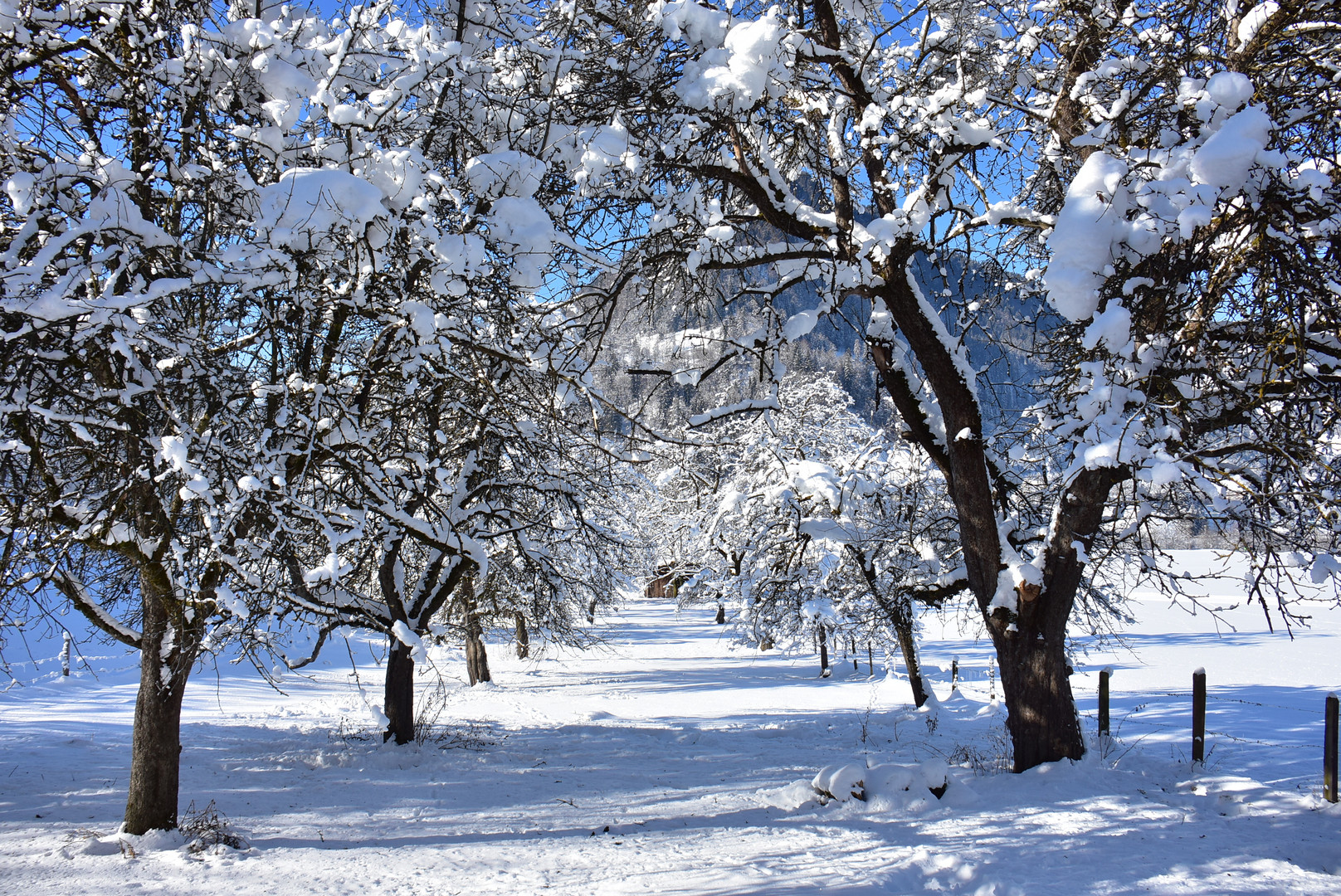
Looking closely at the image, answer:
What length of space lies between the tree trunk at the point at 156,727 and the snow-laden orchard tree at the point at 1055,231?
3.96 meters

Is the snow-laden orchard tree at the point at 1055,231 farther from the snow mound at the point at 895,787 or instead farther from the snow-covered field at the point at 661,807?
the snow-covered field at the point at 661,807

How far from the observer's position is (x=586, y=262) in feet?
16.5

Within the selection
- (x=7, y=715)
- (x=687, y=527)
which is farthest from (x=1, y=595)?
(x=687, y=527)

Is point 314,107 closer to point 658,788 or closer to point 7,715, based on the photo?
point 658,788

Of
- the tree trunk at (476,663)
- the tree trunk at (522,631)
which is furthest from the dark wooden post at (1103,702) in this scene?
the tree trunk at (476,663)

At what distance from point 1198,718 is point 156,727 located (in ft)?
27.5

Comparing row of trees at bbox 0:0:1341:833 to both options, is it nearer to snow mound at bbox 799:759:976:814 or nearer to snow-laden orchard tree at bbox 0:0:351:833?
Result: snow-laden orchard tree at bbox 0:0:351:833

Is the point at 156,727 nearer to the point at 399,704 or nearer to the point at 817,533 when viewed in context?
the point at 399,704

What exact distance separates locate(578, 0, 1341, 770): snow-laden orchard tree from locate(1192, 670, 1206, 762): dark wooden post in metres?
1.70

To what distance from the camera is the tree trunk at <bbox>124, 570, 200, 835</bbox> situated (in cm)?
486

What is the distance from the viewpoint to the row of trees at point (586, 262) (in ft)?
11.5

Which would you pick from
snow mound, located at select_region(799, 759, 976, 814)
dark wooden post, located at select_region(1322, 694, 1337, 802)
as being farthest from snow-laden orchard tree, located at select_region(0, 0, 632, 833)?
dark wooden post, located at select_region(1322, 694, 1337, 802)

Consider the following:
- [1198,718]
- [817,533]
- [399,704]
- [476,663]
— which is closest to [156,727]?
[399,704]

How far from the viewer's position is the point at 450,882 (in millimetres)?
4441
